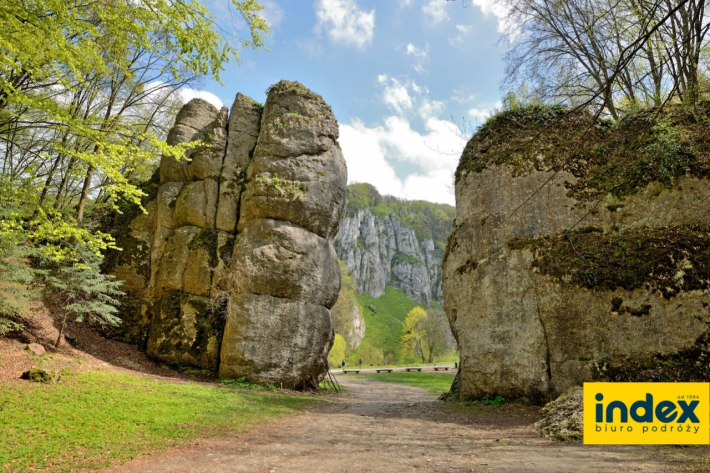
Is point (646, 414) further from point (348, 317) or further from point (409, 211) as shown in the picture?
point (409, 211)

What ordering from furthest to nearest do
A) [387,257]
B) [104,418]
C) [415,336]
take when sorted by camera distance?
[387,257] → [415,336] → [104,418]

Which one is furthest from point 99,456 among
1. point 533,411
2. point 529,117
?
point 529,117

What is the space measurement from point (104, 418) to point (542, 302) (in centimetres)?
1200

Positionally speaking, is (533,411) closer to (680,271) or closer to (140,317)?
(680,271)

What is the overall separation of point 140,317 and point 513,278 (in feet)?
55.5

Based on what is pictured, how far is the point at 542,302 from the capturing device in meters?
11.8

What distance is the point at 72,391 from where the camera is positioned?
9.27m

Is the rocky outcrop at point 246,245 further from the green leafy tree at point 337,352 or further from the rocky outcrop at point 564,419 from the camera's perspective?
the green leafy tree at point 337,352

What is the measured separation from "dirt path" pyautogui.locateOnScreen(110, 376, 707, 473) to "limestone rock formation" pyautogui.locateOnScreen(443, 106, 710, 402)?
246 cm

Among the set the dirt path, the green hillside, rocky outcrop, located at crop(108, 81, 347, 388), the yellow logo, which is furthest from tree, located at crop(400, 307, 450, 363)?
the yellow logo

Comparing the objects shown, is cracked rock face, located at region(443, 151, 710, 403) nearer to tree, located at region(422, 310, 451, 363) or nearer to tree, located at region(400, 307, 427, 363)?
tree, located at region(422, 310, 451, 363)

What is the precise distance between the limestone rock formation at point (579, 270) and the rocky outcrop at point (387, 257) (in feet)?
348

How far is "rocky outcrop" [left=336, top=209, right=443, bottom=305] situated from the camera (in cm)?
12475

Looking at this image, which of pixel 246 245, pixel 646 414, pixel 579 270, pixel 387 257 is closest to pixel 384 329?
pixel 387 257
